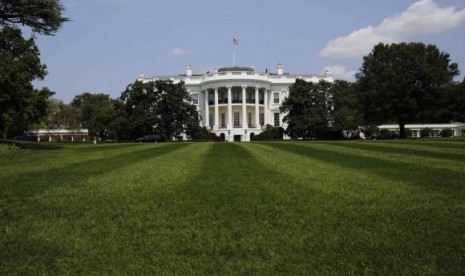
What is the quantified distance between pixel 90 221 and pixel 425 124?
94129mm

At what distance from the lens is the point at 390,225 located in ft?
22.8

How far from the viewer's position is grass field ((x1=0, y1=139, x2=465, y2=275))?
558cm

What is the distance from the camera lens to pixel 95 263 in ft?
18.8

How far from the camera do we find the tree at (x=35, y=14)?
1187 inches

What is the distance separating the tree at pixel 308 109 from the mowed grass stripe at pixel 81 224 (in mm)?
57727

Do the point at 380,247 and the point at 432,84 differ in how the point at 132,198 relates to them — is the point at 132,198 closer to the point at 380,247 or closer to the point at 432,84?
the point at 380,247

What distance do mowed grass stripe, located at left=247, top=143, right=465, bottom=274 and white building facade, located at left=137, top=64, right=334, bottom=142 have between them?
85.9 metres

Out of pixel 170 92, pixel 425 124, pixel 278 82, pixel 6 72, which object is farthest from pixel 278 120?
pixel 6 72

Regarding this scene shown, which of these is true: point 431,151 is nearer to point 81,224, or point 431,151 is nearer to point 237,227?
point 237,227

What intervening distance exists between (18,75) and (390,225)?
30.6 meters

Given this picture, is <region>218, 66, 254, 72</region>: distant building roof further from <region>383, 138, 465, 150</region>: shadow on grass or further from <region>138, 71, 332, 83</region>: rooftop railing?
<region>383, 138, 465, 150</region>: shadow on grass

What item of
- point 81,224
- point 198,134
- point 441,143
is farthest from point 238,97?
point 81,224

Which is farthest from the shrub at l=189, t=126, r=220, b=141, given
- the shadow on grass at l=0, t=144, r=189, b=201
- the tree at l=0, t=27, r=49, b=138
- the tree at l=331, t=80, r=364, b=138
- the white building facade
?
the shadow on grass at l=0, t=144, r=189, b=201

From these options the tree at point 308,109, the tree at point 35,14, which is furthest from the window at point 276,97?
the tree at point 35,14
